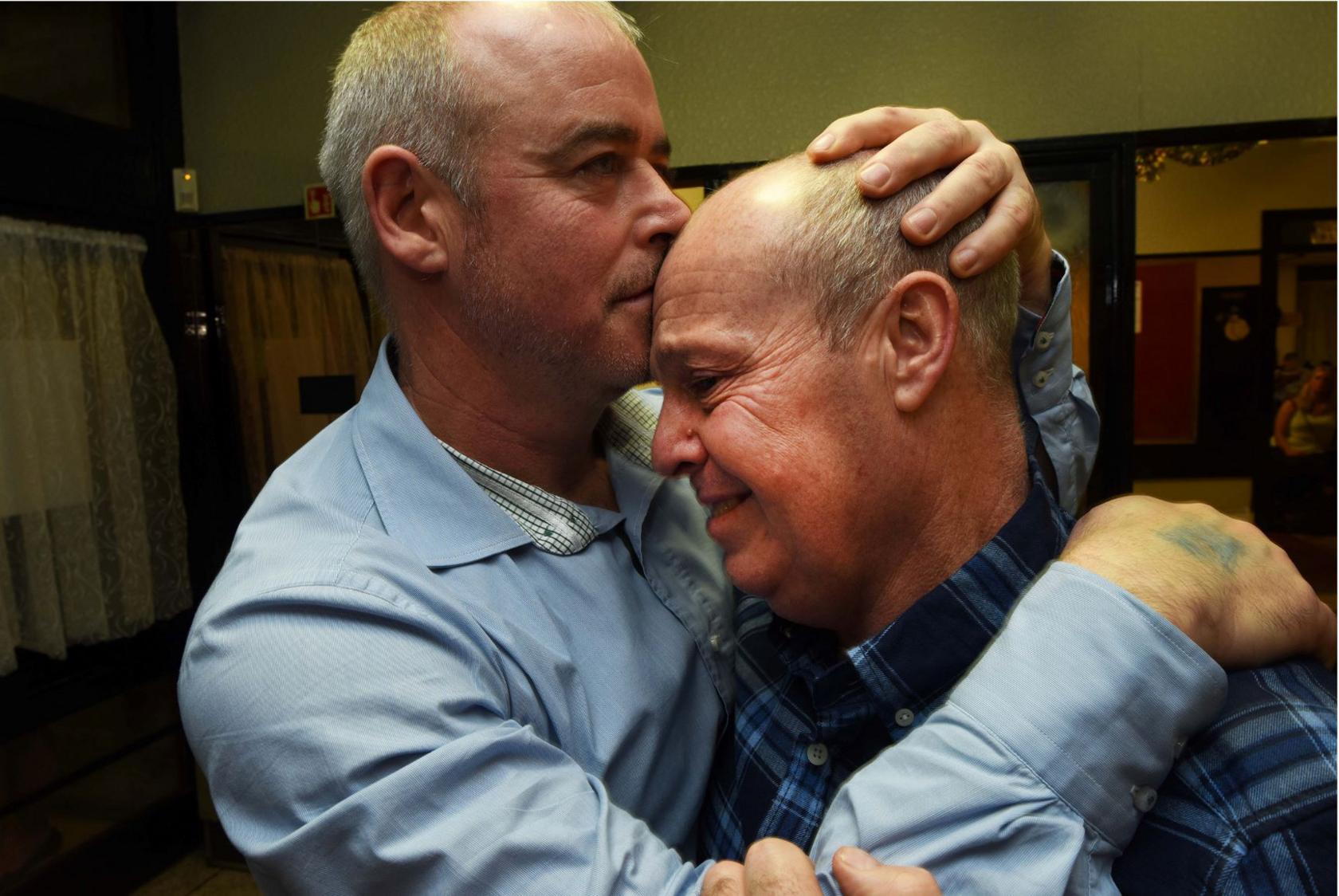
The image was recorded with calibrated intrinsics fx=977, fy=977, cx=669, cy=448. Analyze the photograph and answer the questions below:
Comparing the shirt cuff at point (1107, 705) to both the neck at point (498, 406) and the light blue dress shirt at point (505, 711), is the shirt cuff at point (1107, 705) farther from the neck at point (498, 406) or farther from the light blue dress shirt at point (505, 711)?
the neck at point (498, 406)

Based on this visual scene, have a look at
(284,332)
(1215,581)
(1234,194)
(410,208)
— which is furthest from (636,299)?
(1234,194)

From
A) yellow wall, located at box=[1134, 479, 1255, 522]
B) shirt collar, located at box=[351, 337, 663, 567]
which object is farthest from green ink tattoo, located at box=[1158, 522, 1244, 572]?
yellow wall, located at box=[1134, 479, 1255, 522]

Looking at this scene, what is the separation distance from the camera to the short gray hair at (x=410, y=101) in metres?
1.21

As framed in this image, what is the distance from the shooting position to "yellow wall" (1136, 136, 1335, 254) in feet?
18.0

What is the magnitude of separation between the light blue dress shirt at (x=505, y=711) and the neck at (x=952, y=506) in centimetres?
21

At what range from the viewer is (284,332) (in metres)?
3.93

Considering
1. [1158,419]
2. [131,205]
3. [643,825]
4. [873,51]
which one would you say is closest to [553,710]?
[643,825]

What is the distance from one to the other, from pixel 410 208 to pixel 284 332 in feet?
9.60

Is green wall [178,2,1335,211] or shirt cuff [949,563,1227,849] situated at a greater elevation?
green wall [178,2,1335,211]

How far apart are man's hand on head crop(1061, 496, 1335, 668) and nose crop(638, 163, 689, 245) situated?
60 centimetres

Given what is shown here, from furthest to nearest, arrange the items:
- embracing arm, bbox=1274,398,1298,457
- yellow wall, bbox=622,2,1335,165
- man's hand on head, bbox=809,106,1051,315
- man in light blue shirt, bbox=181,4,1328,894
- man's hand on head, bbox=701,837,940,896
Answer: embracing arm, bbox=1274,398,1298,457 < yellow wall, bbox=622,2,1335,165 < man's hand on head, bbox=809,106,1051,315 < man in light blue shirt, bbox=181,4,1328,894 < man's hand on head, bbox=701,837,940,896

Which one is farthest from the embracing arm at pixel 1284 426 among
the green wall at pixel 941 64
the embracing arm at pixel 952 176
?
the embracing arm at pixel 952 176

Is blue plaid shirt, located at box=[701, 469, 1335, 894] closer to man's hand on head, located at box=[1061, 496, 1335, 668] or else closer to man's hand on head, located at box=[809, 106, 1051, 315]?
man's hand on head, located at box=[1061, 496, 1335, 668]

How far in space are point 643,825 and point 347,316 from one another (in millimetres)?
3401
